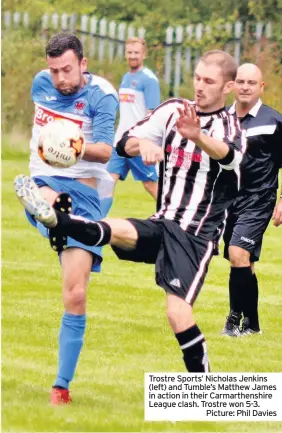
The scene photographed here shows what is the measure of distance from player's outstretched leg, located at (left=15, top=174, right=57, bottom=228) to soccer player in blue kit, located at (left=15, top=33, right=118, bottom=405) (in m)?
0.29

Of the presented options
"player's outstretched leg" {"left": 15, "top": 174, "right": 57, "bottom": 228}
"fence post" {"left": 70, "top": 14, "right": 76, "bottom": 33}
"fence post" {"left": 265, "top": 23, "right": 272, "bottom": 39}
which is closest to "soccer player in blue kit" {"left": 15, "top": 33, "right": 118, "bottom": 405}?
"player's outstretched leg" {"left": 15, "top": 174, "right": 57, "bottom": 228}

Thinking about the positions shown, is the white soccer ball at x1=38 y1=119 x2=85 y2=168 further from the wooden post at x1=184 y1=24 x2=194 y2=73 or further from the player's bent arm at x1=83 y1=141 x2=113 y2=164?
the wooden post at x1=184 y1=24 x2=194 y2=73

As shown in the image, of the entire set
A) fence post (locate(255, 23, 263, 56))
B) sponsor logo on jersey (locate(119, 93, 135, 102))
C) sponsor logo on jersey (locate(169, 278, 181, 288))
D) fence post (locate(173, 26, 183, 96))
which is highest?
sponsor logo on jersey (locate(169, 278, 181, 288))

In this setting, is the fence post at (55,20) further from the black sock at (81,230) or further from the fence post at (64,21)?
the black sock at (81,230)

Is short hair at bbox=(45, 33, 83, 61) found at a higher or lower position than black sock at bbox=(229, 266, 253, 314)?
higher

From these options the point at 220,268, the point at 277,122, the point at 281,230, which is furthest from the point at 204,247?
the point at 281,230

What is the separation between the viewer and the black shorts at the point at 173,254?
7.91 m

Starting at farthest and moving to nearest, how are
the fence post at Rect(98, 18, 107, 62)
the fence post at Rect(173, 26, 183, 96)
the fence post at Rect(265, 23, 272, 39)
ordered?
1. the fence post at Rect(265, 23, 272, 39)
2. the fence post at Rect(98, 18, 107, 62)
3. the fence post at Rect(173, 26, 183, 96)

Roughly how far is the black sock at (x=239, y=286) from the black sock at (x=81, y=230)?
3134 mm

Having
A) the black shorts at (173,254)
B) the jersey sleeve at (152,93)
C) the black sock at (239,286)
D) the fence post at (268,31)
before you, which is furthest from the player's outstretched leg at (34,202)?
the fence post at (268,31)

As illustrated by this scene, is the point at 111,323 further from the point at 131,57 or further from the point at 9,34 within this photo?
the point at 9,34

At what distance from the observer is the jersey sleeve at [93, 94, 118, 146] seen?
843cm

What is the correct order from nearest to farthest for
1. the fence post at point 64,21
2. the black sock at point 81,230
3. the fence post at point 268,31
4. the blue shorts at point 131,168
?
the black sock at point 81,230
the blue shorts at point 131,168
the fence post at point 268,31
the fence post at point 64,21

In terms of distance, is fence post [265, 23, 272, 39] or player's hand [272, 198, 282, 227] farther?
fence post [265, 23, 272, 39]
